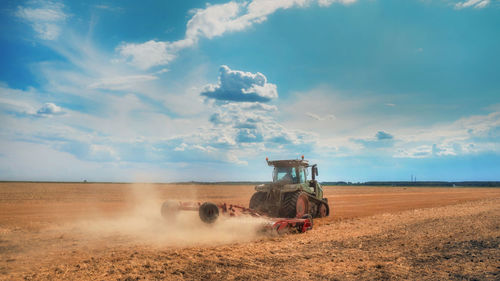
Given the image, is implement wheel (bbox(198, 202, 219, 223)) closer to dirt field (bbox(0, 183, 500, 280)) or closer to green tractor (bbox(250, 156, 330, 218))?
dirt field (bbox(0, 183, 500, 280))

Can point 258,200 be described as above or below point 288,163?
below

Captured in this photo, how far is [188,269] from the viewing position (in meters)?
7.40

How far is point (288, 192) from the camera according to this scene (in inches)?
555

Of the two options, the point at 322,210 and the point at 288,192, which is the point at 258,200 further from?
the point at 322,210

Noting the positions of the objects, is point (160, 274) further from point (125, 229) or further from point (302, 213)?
point (302, 213)

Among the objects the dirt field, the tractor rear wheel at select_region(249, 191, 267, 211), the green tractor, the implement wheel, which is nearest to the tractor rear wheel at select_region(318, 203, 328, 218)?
the green tractor

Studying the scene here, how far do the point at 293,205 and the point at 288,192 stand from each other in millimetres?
837

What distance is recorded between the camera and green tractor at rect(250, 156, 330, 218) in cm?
1358

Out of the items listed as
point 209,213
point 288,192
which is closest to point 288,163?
point 288,192

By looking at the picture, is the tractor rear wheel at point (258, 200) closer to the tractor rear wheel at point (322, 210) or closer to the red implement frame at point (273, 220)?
the red implement frame at point (273, 220)

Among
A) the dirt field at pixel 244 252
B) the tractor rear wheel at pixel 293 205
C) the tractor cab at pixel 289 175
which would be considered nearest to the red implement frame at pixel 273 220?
the dirt field at pixel 244 252

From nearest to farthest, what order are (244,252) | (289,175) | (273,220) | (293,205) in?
(244,252) → (273,220) → (293,205) → (289,175)

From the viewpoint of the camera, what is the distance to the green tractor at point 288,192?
13.6m

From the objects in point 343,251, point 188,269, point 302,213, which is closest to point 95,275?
point 188,269
